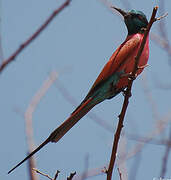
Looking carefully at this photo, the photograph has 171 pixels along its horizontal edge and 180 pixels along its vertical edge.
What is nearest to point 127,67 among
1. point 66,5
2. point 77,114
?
point 77,114

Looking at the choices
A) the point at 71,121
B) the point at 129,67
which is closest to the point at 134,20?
the point at 129,67

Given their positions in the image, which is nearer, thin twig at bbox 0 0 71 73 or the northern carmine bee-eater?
thin twig at bbox 0 0 71 73

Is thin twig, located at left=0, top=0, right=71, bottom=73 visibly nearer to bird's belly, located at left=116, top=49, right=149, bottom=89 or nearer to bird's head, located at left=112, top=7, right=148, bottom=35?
bird's belly, located at left=116, top=49, right=149, bottom=89

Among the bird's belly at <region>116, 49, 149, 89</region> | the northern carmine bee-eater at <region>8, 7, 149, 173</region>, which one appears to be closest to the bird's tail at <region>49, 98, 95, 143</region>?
the northern carmine bee-eater at <region>8, 7, 149, 173</region>

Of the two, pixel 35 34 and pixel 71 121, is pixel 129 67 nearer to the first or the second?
pixel 71 121

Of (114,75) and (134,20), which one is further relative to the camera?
(134,20)

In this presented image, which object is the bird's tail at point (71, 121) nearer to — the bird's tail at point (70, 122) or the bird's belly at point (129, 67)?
the bird's tail at point (70, 122)

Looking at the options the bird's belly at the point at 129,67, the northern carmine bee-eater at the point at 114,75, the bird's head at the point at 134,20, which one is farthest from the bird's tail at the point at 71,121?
the bird's head at the point at 134,20

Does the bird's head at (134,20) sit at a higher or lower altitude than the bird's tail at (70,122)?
higher

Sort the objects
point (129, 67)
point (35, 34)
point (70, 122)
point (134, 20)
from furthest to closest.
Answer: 1. point (134, 20)
2. point (129, 67)
3. point (70, 122)
4. point (35, 34)

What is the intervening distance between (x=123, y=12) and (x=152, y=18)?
197cm

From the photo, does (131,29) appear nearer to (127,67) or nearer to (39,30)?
(127,67)

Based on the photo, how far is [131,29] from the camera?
414 centimetres

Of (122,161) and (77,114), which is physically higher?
(77,114)
